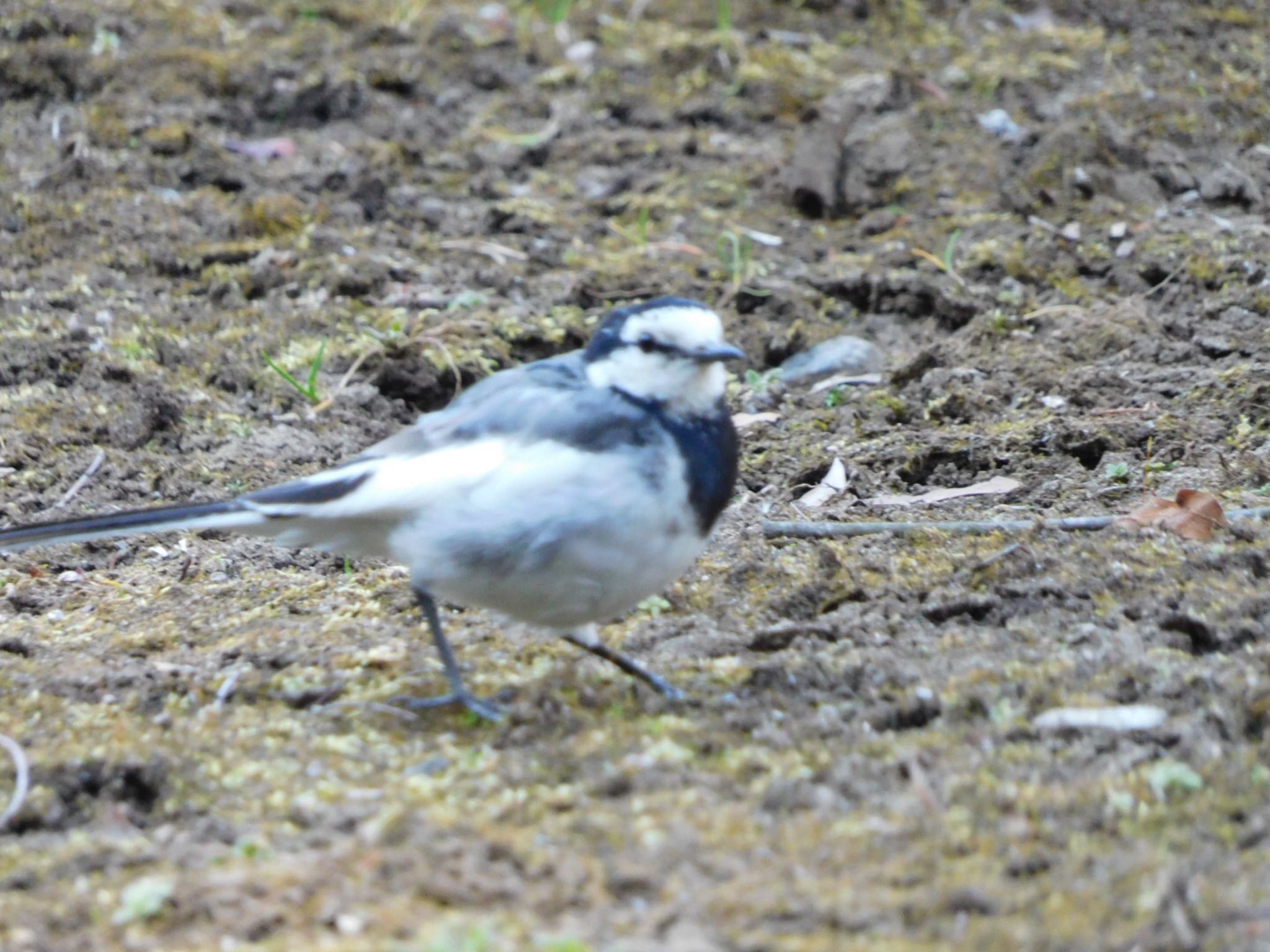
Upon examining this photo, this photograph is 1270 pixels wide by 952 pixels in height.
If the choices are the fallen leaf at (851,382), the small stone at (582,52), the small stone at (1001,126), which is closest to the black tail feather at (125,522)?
the fallen leaf at (851,382)

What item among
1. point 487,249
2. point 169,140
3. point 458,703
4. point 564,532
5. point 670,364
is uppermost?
point 670,364

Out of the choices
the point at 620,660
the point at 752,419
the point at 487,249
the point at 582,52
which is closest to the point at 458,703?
the point at 620,660

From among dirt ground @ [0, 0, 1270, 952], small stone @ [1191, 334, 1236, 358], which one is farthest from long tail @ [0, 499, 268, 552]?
small stone @ [1191, 334, 1236, 358]

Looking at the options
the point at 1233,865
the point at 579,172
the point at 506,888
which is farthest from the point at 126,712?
the point at 579,172

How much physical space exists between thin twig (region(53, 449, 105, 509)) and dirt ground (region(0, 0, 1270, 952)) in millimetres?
29

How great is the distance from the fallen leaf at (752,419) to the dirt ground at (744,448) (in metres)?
0.04

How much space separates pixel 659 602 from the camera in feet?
11.3

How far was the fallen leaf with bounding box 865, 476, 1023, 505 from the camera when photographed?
3867 mm

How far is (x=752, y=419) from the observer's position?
452cm

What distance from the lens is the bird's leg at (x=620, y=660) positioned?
113 inches

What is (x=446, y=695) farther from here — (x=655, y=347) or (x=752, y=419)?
(x=752, y=419)

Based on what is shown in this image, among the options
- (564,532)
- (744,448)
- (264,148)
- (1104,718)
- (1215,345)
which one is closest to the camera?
(1104,718)

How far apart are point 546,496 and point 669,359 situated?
1.30 ft

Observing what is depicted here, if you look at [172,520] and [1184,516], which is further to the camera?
[1184,516]
